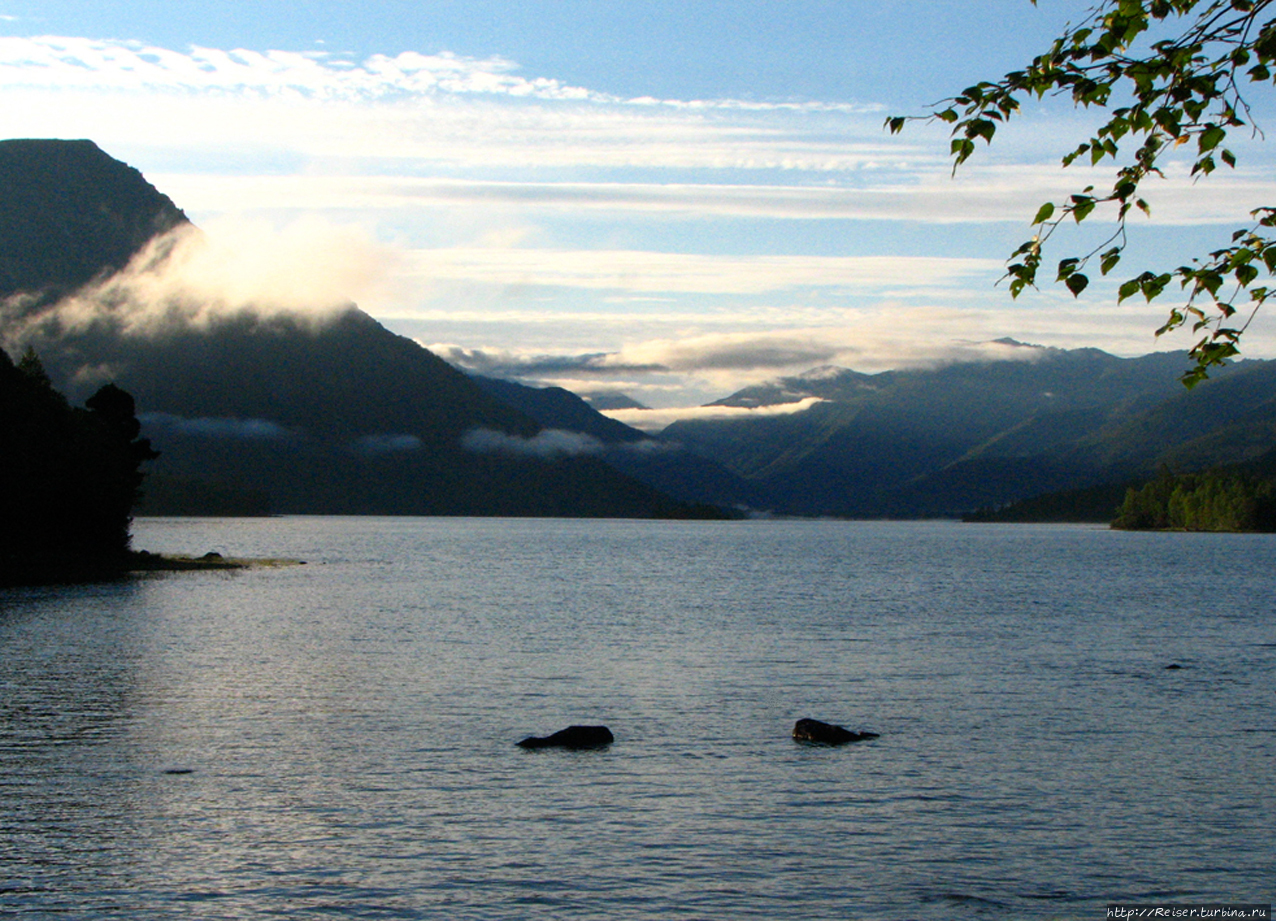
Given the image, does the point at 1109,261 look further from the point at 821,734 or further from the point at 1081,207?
the point at 821,734

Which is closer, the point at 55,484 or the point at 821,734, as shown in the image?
the point at 821,734

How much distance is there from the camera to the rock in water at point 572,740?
4400 cm

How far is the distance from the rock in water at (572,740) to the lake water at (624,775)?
803mm

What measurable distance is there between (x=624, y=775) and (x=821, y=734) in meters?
9.52

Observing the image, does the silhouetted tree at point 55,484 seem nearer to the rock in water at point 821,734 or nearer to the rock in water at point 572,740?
the rock in water at point 572,740

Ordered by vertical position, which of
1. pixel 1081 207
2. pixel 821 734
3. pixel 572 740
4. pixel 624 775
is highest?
pixel 1081 207

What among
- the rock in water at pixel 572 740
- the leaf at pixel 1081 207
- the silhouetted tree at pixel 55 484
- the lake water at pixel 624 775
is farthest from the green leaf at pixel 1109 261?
the silhouetted tree at pixel 55 484

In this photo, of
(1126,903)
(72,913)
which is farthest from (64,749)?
(1126,903)

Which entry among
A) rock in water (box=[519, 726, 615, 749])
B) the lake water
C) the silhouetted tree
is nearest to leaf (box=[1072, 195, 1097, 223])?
the lake water

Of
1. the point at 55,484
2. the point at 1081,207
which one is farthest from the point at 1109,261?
the point at 55,484

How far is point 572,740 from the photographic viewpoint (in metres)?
44.2

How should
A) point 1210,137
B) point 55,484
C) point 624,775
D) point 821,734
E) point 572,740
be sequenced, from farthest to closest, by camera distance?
1. point 55,484
2. point 821,734
3. point 572,740
4. point 624,775
5. point 1210,137

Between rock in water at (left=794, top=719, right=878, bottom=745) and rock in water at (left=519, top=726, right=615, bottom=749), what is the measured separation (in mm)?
7375

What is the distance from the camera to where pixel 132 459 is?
166 metres
